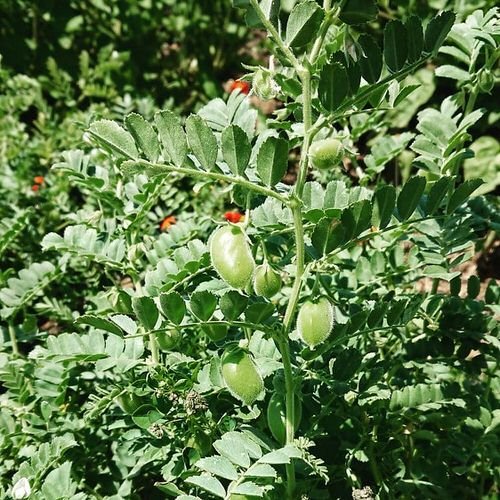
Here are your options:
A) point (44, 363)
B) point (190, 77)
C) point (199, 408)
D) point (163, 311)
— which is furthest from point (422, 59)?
point (190, 77)

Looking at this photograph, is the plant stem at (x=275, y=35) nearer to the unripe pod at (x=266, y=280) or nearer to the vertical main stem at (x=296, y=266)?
the vertical main stem at (x=296, y=266)

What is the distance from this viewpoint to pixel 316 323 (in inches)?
Answer: 33.7

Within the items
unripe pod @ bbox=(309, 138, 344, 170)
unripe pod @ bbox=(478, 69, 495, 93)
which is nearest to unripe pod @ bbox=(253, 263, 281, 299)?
unripe pod @ bbox=(309, 138, 344, 170)

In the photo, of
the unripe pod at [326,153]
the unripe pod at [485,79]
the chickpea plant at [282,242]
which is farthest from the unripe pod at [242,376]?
the unripe pod at [485,79]

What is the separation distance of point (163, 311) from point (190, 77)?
2322mm

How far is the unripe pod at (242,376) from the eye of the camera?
839 mm

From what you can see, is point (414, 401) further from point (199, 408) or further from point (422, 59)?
point (422, 59)

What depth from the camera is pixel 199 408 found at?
96 cm

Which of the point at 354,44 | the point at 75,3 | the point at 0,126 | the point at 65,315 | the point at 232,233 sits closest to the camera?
the point at 232,233

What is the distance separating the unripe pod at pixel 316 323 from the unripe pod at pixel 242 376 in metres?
0.08

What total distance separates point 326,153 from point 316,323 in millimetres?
208

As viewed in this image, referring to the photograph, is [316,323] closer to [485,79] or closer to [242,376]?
[242,376]

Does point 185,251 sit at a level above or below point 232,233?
below

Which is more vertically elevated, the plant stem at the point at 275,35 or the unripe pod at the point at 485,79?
the plant stem at the point at 275,35
